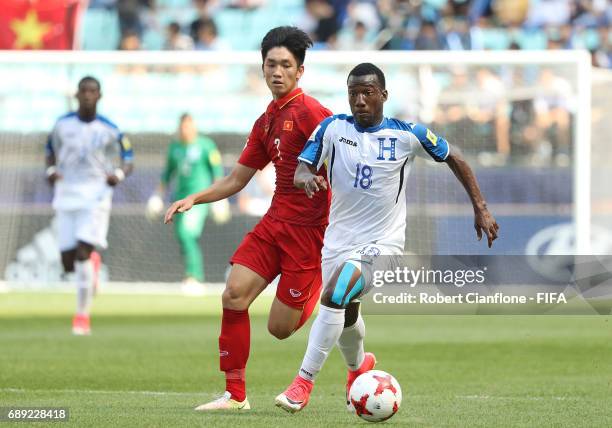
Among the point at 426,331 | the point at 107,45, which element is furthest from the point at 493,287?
the point at 107,45

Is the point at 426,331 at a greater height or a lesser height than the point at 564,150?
lesser

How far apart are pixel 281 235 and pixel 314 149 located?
733mm

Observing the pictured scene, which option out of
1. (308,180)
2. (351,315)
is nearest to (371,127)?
(308,180)

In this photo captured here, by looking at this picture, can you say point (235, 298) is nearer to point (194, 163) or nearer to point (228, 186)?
point (228, 186)

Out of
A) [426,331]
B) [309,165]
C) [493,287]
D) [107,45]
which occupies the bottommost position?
[426,331]

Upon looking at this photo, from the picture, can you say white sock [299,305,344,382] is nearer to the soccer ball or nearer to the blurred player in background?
the soccer ball

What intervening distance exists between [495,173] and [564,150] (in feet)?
3.37

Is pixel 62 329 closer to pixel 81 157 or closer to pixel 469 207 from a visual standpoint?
pixel 81 157

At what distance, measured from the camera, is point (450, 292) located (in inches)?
337

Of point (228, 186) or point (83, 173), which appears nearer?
point (228, 186)

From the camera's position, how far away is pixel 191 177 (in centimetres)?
2034

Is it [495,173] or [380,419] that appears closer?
[380,419]

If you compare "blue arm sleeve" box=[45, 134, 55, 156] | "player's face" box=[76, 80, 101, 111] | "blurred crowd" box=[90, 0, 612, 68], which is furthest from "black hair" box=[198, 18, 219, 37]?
"player's face" box=[76, 80, 101, 111]

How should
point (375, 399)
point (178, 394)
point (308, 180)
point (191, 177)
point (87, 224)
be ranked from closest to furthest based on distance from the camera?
point (375, 399)
point (308, 180)
point (178, 394)
point (87, 224)
point (191, 177)
